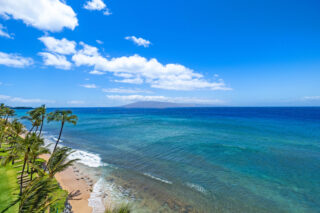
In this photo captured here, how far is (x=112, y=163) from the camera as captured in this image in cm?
2488

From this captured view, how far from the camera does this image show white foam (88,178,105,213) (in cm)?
1417

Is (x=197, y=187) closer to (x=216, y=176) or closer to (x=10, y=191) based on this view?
(x=216, y=176)

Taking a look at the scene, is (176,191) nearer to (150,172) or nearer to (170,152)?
(150,172)

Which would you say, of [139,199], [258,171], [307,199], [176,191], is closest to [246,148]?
[258,171]

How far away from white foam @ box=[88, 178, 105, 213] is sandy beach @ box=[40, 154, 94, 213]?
1.30 ft

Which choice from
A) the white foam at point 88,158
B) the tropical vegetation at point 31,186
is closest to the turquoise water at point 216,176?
the white foam at point 88,158

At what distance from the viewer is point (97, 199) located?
50.9 feet

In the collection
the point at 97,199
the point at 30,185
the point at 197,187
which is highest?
the point at 30,185

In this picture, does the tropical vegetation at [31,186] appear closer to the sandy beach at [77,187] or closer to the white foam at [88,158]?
the sandy beach at [77,187]

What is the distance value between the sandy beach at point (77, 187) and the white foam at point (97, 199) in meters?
0.40

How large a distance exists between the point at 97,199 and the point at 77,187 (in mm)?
3824

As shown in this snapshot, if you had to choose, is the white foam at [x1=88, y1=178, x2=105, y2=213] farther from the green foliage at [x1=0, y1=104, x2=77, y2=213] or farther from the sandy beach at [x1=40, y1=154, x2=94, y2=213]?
the green foliage at [x1=0, y1=104, x2=77, y2=213]

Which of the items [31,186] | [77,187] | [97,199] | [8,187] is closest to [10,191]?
[8,187]

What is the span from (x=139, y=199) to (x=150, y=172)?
6.02 meters
